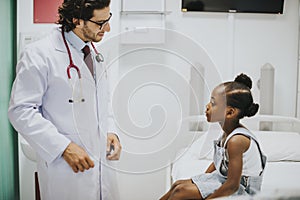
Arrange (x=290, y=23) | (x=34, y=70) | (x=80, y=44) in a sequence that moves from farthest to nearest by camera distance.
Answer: (x=290, y=23) → (x=80, y=44) → (x=34, y=70)

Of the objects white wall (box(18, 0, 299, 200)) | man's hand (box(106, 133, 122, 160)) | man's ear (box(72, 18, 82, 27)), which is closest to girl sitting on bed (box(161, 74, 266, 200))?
white wall (box(18, 0, 299, 200))

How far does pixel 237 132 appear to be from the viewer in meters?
1.42

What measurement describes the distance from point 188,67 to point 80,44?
1.37 ft

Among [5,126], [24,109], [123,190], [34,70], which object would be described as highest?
[34,70]

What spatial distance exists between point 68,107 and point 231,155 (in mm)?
587

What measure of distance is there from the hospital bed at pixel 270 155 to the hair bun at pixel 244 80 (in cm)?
13

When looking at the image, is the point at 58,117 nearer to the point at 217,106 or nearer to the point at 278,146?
the point at 217,106

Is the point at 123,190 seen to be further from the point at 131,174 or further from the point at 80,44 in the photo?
the point at 80,44

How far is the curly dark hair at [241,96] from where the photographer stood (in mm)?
1402

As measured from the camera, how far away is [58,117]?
1410 mm

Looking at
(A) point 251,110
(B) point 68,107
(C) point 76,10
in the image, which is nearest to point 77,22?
(C) point 76,10

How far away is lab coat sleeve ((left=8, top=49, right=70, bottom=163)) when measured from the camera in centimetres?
135

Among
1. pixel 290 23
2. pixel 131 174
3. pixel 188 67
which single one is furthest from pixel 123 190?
pixel 290 23

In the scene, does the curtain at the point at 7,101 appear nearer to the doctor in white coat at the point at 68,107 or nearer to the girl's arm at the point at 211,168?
the doctor in white coat at the point at 68,107
